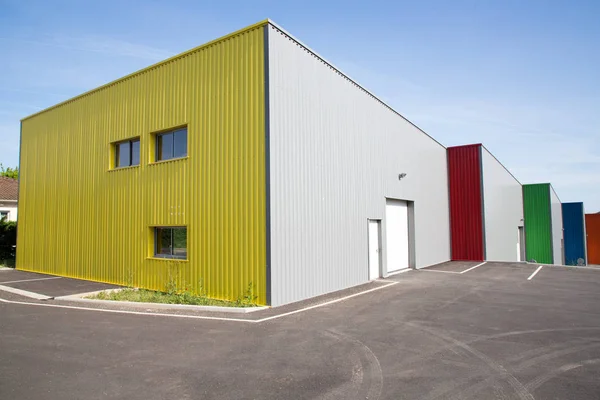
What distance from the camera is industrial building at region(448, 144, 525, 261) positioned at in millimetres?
24047

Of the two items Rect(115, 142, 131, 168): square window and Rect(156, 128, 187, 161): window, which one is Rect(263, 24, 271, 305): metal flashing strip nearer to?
Rect(156, 128, 187, 161): window

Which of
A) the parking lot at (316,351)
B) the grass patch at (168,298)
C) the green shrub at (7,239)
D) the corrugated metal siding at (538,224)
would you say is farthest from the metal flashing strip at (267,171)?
the corrugated metal siding at (538,224)

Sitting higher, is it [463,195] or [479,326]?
[463,195]

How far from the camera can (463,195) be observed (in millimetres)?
25000

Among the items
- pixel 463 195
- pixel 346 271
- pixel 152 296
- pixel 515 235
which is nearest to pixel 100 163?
pixel 152 296

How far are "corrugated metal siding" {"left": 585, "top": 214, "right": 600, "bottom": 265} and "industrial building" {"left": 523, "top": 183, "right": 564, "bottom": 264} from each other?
323 inches

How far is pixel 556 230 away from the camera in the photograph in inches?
1340

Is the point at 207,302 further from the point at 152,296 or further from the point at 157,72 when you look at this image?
the point at 157,72

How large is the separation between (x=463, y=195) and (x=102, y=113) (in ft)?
68.9

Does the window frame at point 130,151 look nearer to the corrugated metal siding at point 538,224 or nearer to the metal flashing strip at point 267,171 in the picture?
the metal flashing strip at point 267,171

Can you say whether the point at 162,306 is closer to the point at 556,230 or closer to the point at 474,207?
the point at 474,207

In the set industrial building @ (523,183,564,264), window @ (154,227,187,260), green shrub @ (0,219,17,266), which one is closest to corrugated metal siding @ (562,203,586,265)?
industrial building @ (523,183,564,264)

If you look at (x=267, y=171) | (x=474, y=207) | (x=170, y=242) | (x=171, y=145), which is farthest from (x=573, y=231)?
(x=171, y=145)

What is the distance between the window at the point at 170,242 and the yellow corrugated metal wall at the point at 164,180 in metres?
0.30
